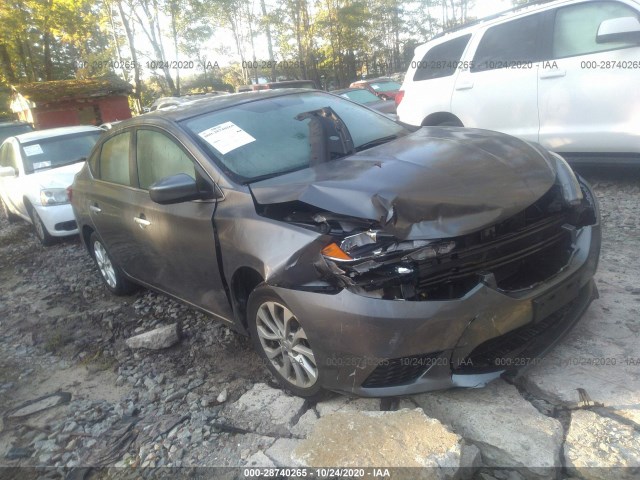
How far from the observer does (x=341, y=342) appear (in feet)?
7.67

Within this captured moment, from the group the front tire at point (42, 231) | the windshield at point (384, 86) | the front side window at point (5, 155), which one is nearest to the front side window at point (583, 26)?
the front tire at point (42, 231)

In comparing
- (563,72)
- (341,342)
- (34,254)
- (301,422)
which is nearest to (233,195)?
(341,342)

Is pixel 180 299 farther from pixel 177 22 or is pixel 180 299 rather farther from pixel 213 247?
pixel 177 22

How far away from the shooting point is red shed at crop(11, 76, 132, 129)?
83.8 ft

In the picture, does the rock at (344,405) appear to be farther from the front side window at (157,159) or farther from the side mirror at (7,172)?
the side mirror at (7,172)

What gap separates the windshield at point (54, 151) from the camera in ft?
25.1

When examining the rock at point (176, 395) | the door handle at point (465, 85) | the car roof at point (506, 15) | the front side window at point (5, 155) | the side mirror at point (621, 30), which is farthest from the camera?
the front side window at point (5, 155)

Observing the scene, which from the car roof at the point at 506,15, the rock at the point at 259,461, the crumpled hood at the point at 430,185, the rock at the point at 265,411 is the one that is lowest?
the rock at the point at 265,411

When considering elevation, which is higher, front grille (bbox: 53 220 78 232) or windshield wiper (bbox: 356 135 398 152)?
windshield wiper (bbox: 356 135 398 152)

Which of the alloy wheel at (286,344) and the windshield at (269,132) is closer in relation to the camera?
the alloy wheel at (286,344)

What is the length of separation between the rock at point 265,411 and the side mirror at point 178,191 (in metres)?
1.18

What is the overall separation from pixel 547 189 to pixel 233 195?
5.50ft

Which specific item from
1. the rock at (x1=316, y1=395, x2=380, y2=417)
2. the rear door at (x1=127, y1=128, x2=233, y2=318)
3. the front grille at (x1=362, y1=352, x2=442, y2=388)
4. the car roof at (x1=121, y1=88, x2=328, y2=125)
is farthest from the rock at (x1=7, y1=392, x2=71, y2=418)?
the front grille at (x1=362, y1=352, x2=442, y2=388)

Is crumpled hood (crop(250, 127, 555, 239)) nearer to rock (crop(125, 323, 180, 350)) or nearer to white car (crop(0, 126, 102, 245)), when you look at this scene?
A: rock (crop(125, 323, 180, 350))
